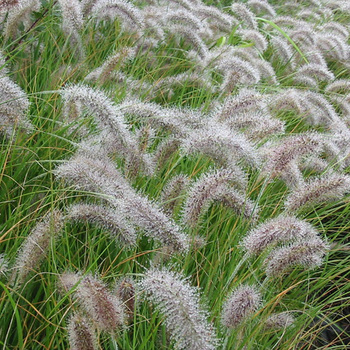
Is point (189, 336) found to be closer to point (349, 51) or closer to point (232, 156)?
point (232, 156)

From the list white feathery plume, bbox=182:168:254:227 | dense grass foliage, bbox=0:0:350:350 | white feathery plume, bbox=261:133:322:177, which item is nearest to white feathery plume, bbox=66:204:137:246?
dense grass foliage, bbox=0:0:350:350

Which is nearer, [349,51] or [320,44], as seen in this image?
[320,44]

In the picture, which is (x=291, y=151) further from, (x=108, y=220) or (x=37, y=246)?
(x=37, y=246)

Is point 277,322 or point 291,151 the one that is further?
point 291,151

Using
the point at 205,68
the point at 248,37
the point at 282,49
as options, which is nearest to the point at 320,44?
the point at 282,49

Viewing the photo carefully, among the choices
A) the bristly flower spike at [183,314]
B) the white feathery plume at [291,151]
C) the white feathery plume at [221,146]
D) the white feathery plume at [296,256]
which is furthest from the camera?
the white feathery plume at [291,151]

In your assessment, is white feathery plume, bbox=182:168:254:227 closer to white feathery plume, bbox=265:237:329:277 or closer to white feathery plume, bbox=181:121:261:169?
white feathery plume, bbox=181:121:261:169

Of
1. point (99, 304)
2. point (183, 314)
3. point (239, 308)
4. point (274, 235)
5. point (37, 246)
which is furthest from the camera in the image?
point (274, 235)

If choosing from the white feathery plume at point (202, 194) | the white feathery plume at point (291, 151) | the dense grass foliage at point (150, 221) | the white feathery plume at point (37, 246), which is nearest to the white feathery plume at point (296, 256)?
the dense grass foliage at point (150, 221)

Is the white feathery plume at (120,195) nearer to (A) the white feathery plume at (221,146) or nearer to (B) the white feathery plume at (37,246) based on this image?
(B) the white feathery plume at (37,246)

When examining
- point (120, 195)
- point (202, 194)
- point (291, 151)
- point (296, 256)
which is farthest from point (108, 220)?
point (291, 151)

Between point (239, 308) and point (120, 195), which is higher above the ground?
point (120, 195)
